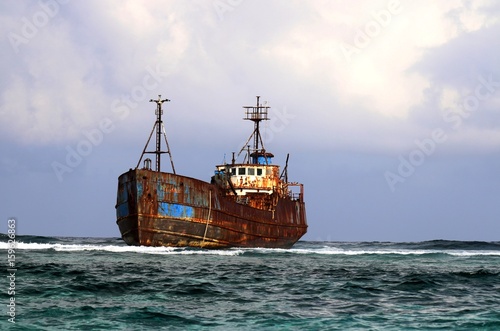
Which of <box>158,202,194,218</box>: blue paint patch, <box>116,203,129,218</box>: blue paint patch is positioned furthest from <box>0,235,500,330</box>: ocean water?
<box>116,203,129,218</box>: blue paint patch

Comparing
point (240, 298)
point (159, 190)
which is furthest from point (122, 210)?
point (240, 298)

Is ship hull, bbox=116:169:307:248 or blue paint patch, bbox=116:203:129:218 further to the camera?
blue paint patch, bbox=116:203:129:218

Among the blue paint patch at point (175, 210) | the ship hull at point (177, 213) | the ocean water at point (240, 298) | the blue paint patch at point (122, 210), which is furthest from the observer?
the blue paint patch at point (122, 210)

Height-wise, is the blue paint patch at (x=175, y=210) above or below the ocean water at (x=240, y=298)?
above

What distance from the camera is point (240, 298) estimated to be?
18828mm

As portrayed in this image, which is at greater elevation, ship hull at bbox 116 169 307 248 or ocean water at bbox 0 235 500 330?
ship hull at bbox 116 169 307 248

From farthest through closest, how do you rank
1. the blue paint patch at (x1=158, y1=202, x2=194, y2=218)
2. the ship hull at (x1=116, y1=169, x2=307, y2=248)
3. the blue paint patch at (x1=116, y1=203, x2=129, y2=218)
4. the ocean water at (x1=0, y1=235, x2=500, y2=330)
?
the blue paint patch at (x1=116, y1=203, x2=129, y2=218)
the blue paint patch at (x1=158, y1=202, x2=194, y2=218)
the ship hull at (x1=116, y1=169, x2=307, y2=248)
the ocean water at (x1=0, y1=235, x2=500, y2=330)

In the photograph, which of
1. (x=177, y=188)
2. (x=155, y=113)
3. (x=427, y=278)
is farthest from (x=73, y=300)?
(x=155, y=113)

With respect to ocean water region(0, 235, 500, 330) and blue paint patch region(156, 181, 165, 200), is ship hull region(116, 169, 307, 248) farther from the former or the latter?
ocean water region(0, 235, 500, 330)

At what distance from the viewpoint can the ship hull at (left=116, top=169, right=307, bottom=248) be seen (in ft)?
126

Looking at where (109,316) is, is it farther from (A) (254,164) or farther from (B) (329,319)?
(A) (254,164)

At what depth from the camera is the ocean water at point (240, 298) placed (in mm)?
15109

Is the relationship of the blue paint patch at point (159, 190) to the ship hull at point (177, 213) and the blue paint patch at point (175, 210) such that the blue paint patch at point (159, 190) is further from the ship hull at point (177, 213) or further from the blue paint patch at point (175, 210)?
the blue paint patch at point (175, 210)

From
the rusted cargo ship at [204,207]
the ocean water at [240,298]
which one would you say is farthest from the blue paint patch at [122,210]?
the ocean water at [240,298]
